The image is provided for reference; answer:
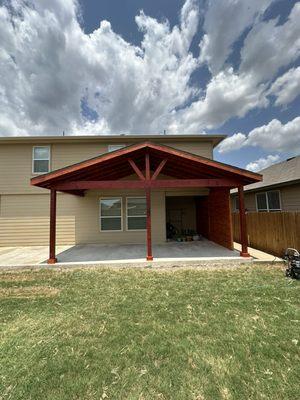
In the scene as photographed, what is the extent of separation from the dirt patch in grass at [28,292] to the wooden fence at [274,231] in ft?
23.7

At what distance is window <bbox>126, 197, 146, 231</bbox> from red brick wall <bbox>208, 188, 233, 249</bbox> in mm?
3513

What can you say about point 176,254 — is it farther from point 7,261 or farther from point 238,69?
point 238,69

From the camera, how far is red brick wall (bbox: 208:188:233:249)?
820 cm

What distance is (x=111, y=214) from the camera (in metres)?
10.1

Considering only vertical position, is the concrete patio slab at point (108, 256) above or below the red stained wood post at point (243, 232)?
below

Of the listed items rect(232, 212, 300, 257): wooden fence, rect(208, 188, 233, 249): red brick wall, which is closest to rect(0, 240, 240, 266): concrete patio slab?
rect(208, 188, 233, 249): red brick wall

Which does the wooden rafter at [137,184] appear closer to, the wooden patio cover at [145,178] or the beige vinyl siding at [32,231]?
the wooden patio cover at [145,178]

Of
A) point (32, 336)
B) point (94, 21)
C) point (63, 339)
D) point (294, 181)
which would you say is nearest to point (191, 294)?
point (63, 339)

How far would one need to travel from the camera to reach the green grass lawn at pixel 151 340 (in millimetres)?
1974

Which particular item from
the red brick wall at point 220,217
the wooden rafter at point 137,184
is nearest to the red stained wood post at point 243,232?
the wooden rafter at point 137,184

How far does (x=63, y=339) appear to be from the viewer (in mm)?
2768

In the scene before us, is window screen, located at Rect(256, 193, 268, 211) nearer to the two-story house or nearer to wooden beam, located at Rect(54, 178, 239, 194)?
the two-story house

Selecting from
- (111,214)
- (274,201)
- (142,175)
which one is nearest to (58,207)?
(111,214)

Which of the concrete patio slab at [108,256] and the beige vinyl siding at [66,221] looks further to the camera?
the beige vinyl siding at [66,221]
